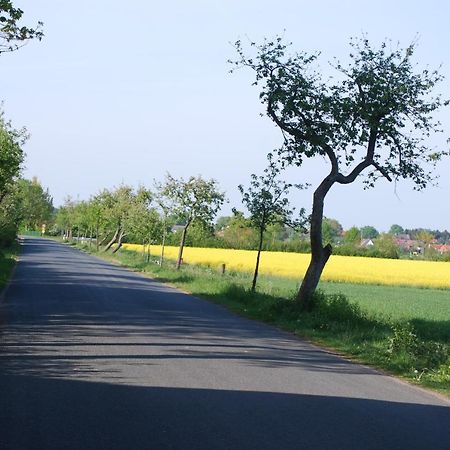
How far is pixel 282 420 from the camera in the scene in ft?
26.3

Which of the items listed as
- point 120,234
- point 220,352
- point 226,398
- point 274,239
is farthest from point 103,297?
point 274,239

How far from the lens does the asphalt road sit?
23.4 feet

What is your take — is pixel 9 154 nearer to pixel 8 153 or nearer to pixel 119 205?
pixel 8 153

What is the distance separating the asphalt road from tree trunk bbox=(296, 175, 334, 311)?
463 centimetres

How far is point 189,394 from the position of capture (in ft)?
30.2

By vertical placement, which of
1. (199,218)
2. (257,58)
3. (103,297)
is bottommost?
(103,297)

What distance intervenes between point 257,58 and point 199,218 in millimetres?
23209

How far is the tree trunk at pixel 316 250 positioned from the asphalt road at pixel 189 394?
463cm

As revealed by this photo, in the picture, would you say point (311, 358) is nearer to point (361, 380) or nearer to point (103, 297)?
point (361, 380)

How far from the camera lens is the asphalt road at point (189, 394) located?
23.4ft

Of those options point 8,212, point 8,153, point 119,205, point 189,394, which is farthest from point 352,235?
A: point 189,394

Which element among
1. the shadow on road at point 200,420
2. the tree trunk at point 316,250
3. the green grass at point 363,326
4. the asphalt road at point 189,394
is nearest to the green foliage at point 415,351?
the green grass at point 363,326

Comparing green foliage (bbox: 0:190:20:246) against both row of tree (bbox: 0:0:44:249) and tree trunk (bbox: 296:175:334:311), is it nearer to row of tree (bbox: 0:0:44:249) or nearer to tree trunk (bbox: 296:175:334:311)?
row of tree (bbox: 0:0:44:249)

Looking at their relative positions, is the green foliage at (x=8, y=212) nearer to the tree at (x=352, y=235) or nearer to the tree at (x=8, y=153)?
the tree at (x=8, y=153)
